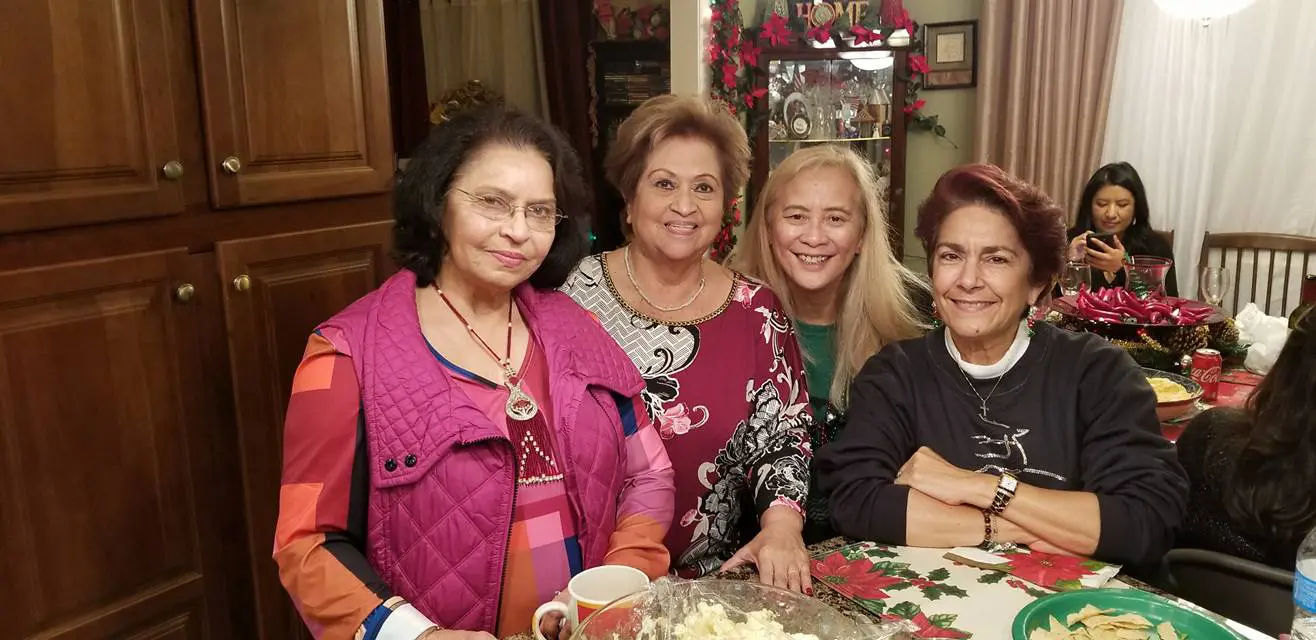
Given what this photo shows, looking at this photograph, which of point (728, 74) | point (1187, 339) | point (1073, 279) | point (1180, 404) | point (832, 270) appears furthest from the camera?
point (728, 74)

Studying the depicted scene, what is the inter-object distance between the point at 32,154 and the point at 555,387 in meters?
0.99

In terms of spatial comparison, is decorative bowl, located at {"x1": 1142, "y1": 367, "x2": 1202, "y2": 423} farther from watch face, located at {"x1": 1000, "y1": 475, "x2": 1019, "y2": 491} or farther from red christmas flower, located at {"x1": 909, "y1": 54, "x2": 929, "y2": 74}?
red christmas flower, located at {"x1": 909, "y1": 54, "x2": 929, "y2": 74}

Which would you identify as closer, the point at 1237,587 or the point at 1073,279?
the point at 1237,587

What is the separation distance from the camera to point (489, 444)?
1313mm

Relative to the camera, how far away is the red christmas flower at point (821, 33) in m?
4.65

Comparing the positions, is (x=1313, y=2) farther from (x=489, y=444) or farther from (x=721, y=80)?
(x=489, y=444)

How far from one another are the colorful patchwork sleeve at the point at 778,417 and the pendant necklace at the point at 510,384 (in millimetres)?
494

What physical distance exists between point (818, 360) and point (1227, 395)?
1016 millimetres

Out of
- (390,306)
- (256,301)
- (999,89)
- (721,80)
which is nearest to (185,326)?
(256,301)

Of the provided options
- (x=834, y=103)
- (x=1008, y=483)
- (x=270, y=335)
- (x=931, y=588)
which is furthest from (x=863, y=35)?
(x=931, y=588)

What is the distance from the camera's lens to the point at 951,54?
4.94 metres

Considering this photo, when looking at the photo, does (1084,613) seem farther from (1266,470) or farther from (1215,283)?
(1215,283)

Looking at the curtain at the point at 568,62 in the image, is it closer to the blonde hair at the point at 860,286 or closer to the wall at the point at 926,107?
the wall at the point at 926,107

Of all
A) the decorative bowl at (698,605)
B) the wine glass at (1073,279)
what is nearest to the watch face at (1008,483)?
the decorative bowl at (698,605)
